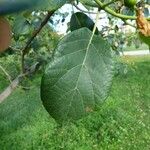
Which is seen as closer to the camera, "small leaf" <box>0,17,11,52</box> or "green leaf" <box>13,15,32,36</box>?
"small leaf" <box>0,17,11,52</box>

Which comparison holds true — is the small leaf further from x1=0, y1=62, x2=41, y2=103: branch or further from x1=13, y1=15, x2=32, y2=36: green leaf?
x1=0, y1=62, x2=41, y2=103: branch

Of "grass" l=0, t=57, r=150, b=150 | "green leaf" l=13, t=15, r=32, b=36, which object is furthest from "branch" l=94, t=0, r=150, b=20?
"grass" l=0, t=57, r=150, b=150

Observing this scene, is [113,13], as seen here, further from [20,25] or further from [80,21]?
[20,25]

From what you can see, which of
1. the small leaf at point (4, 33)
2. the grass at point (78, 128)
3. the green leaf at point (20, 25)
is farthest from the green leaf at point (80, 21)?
the grass at point (78, 128)

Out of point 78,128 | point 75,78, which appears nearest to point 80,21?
point 75,78

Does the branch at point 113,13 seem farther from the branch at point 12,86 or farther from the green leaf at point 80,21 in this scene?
the branch at point 12,86
